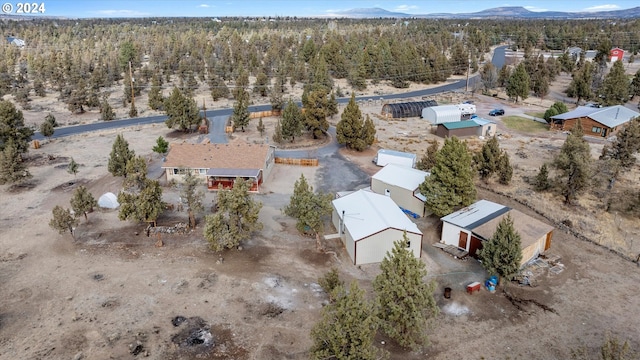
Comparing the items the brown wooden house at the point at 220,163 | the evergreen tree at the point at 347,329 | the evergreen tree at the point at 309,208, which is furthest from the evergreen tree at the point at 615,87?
the evergreen tree at the point at 347,329

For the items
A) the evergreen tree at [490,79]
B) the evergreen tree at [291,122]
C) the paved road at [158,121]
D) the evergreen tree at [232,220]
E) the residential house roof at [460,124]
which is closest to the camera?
the evergreen tree at [232,220]

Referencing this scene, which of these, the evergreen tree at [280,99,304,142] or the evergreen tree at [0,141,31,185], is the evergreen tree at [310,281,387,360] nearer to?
the evergreen tree at [0,141,31,185]

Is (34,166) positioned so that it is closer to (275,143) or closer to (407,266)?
(275,143)

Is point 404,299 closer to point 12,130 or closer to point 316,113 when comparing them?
point 316,113

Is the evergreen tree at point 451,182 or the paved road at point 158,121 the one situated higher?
the evergreen tree at point 451,182

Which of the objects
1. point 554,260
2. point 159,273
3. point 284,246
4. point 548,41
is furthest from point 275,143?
point 548,41

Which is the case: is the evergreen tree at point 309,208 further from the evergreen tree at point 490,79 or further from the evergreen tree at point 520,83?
the evergreen tree at point 490,79

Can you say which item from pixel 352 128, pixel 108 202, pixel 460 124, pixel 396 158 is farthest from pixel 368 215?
pixel 460 124
